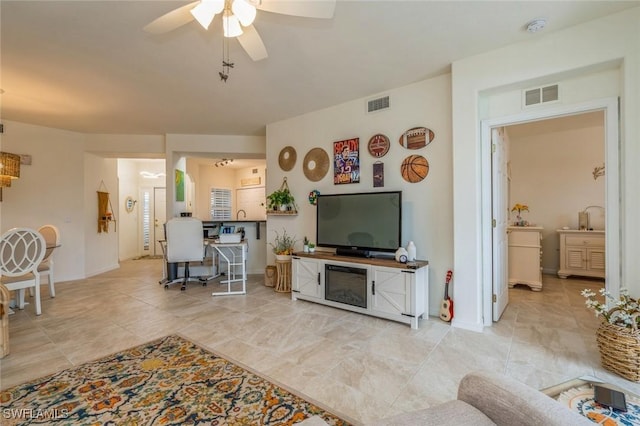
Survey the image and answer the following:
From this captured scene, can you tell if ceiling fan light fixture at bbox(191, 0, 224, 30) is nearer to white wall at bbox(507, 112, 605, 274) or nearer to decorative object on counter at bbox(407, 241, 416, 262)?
decorative object on counter at bbox(407, 241, 416, 262)

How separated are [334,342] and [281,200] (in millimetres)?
2428

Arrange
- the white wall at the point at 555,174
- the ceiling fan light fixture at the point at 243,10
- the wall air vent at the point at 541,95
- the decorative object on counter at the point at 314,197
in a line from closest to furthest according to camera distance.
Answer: the ceiling fan light fixture at the point at 243,10, the wall air vent at the point at 541,95, the decorative object on counter at the point at 314,197, the white wall at the point at 555,174

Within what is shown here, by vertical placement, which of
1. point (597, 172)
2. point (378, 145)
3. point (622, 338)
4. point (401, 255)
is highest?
A: point (378, 145)

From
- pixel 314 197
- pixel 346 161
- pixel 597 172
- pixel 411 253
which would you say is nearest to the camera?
pixel 411 253

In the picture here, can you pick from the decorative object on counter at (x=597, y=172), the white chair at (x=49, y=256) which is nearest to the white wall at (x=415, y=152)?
the white chair at (x=49, y=256)

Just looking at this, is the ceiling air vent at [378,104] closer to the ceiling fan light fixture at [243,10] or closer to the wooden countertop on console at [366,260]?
the wooden countertop on console at [366,260]

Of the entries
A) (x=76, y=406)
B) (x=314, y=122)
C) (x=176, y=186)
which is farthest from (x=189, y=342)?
(x=176, y=186)

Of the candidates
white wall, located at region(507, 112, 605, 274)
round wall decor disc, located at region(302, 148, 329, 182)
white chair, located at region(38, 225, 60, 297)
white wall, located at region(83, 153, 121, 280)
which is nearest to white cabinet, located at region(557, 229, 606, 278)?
white wall, located at region(507, 112, 605, 274)

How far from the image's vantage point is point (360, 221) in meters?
3.58

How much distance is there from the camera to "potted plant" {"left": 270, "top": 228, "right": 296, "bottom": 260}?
14.4 feet

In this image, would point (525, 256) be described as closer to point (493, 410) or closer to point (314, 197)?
point (314, 197)

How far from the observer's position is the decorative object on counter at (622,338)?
1.96 m

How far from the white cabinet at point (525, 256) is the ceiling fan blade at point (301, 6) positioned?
164 inches

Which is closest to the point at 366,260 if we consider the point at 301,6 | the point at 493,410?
the point at 493,410
